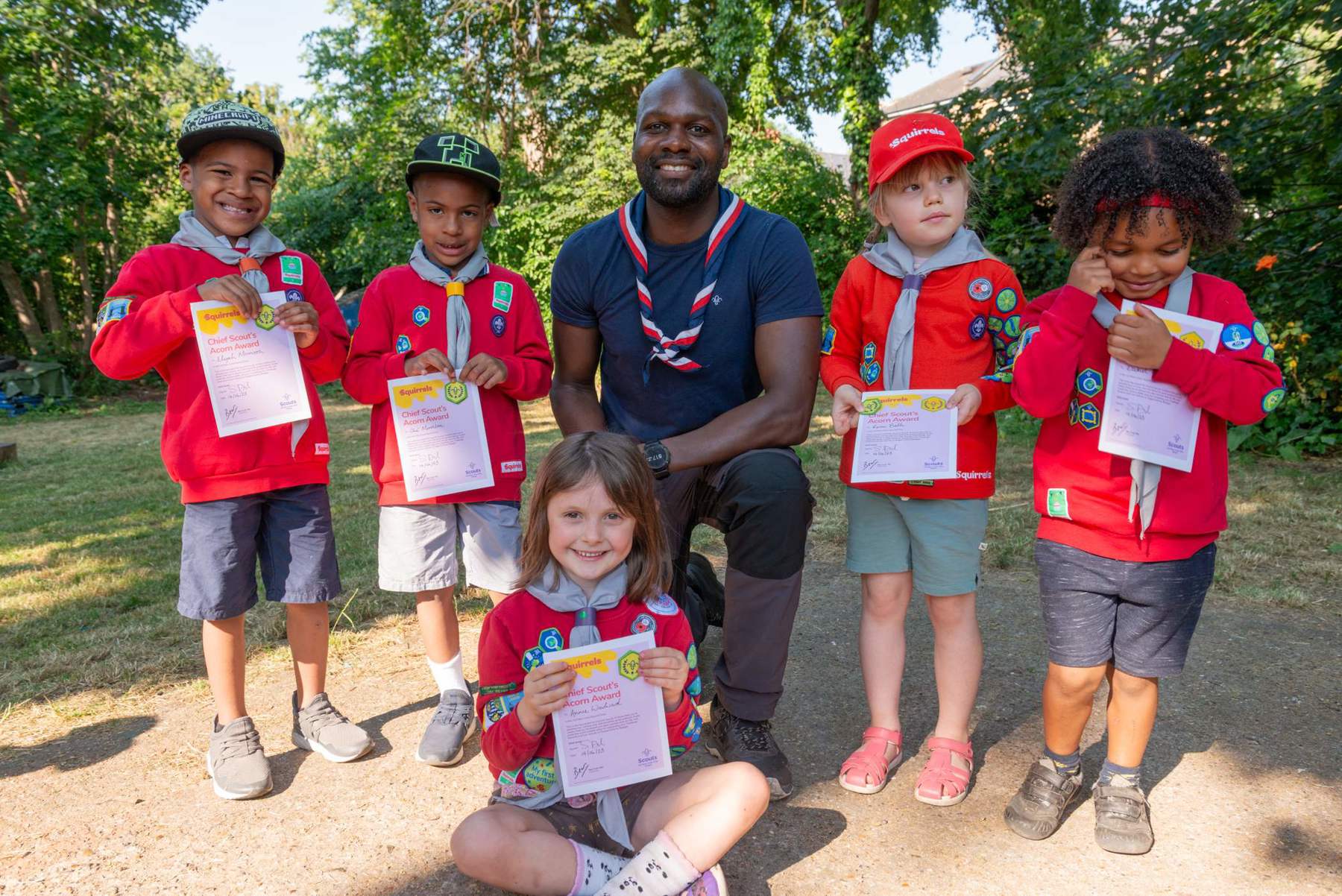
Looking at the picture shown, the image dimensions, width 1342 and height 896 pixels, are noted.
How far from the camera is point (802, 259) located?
3012mm

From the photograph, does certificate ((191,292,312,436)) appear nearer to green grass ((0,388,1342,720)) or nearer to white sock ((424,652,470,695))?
white sock ((424,652,470,695))

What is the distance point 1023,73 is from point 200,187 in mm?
6996

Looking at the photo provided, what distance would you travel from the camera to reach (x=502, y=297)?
121 inches

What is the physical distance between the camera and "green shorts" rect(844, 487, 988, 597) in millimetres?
2600

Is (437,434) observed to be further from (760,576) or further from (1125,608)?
(1125,608)

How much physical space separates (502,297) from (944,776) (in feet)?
6.54

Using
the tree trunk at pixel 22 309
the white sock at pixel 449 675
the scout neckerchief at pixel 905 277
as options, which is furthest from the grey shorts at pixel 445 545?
the tree trunk at pixel 22 309

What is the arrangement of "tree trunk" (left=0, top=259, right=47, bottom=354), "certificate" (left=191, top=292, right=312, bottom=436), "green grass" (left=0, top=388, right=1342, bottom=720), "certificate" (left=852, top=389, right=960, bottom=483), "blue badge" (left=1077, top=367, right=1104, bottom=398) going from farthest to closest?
1. "tree trunk" (left=0, top=259, right=47, bottom=354)
2. "green grass" (left=0, top=388, right=1342, bottom=720)
3. "certificate" (left=191, top=292, right=312, bottom=436)
4. "certificate" (left=852, top=389, right=960, bottom=483)
5. "blue badge" (left=1077, top=367, right=1104, bottom=398)

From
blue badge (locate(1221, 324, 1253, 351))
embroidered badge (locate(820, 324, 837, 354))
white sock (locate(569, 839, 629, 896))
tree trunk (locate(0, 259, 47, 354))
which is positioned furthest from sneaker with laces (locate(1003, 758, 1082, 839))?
tree trunk (locate(0, 259, 47, 354))

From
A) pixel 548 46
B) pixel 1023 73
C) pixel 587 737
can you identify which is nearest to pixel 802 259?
pixel 587 737

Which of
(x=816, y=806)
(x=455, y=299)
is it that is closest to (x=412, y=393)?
(x=455, y=299)

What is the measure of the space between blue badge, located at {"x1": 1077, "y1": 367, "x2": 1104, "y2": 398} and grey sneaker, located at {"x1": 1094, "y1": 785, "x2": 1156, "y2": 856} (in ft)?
3.32

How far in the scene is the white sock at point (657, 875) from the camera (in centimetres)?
195

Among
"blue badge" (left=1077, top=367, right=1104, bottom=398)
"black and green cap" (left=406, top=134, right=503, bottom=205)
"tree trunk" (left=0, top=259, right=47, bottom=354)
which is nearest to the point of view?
"blue badge" (left=1077, top=367, right=1104, bottom=398)
